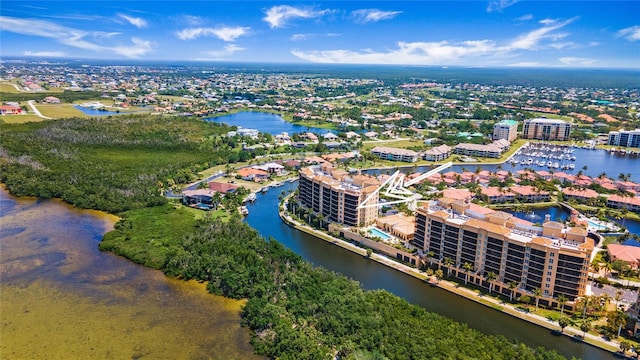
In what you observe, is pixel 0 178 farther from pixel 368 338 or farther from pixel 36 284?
pixel 368 338

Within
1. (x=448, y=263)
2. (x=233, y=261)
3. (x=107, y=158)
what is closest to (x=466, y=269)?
(x=448, y=263)

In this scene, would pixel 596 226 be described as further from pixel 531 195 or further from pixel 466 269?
pixel 466 269

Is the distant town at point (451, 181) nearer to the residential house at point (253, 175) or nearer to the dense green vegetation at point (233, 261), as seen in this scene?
the residential house at point (253, 175)

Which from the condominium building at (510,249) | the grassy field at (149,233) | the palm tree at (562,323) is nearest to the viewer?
the palm tree at (562,323)

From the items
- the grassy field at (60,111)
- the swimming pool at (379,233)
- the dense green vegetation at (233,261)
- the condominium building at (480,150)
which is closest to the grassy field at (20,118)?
the grassy field at (60,111)

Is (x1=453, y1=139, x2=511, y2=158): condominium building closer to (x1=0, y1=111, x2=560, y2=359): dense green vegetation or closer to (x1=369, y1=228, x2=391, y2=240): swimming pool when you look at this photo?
(x1=0, y1=111, x2=560, y2=359): dense green vegetation

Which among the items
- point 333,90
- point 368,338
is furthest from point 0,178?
point 333,90

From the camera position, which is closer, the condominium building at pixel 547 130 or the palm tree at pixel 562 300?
the palm tree at pixel 562 300
